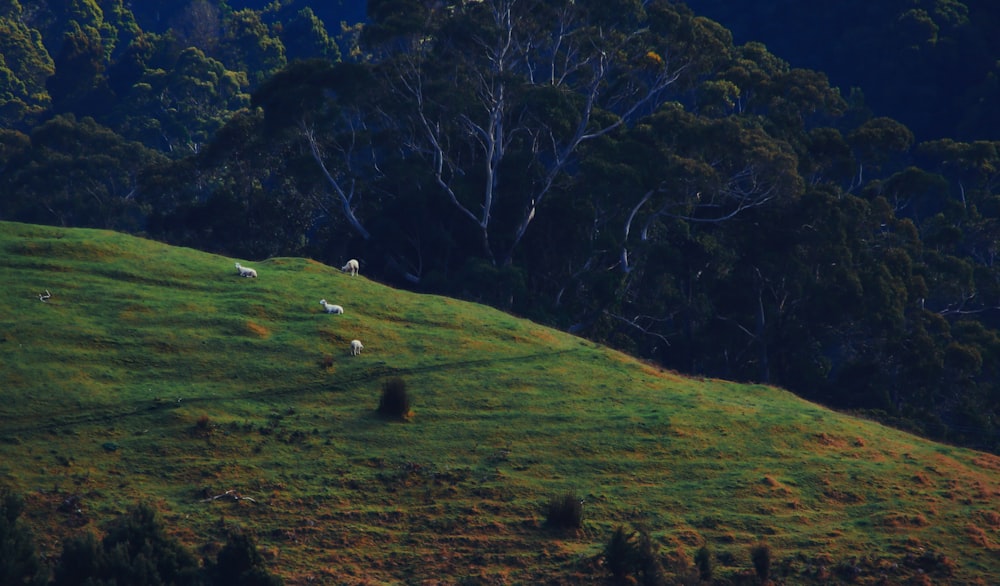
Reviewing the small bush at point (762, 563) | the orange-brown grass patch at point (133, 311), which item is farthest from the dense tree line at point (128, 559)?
the orange-brown grass patch at point (133, 311)

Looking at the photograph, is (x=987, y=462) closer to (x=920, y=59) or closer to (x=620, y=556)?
(x=620, y=556)

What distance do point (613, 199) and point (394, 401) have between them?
84.6 ft

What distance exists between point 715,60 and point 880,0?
→ 137ft

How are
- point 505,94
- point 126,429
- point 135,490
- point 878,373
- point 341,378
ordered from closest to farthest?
point 135,490 < point 126,429 < point 341,378 < point 878,373 < point 505,94

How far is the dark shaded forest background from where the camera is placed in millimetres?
53125

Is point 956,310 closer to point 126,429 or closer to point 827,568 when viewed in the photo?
point 827,568

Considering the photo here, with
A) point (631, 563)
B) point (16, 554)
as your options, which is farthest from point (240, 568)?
point (631, 563)

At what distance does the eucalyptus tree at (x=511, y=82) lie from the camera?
56.3 meters

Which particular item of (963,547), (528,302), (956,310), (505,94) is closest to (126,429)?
(963,547)

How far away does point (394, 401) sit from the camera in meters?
30.5

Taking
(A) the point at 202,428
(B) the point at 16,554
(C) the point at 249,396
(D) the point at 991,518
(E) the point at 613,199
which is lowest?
(B) the point at 16,554

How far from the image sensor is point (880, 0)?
9650cm

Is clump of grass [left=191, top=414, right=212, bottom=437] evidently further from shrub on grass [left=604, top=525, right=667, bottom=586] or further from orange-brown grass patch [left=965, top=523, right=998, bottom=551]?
orange-brown grass patch [left=965, top=523, right=998, bottom=551]

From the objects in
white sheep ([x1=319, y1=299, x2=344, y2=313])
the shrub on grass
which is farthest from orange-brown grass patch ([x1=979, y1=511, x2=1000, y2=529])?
white sheep ([x1=319, y1=299, x2=344, y2=313])
